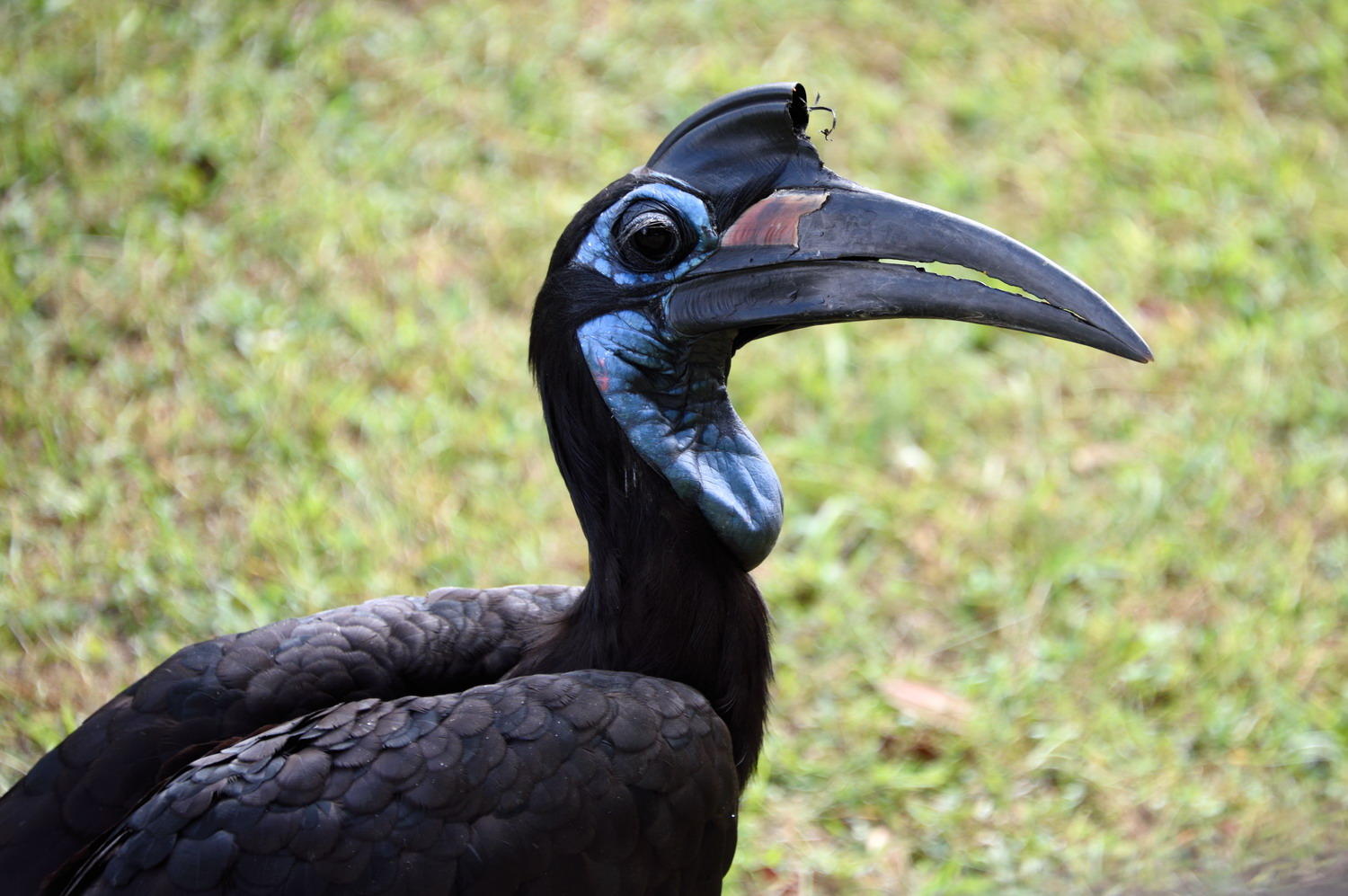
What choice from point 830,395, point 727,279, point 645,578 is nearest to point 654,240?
point 727,279

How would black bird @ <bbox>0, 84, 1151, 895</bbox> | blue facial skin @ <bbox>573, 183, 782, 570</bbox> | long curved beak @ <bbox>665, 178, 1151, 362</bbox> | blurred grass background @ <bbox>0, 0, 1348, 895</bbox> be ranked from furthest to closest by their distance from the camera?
blurred grass background @ <bbox>0, 0, 1348, 895</bbox> < blue facial skin @ <bbox>573, 183, 782, 570</bbox> < long curved beak @ <bbox>665, 178, 1151, 362</bbox> < black bird @ <bbox>0, 84, 1151, 895</bbox>

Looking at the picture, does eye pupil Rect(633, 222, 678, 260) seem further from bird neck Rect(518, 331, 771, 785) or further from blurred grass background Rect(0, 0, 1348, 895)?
blurred grass background Rect(0, 0, 1348, 895)

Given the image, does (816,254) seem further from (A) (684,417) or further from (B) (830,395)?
(B) (830,395)

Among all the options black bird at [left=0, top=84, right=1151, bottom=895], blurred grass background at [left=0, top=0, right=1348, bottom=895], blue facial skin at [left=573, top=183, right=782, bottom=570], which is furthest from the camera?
blurred grass background at [left=0, top=0, right=1348, bottom=895]

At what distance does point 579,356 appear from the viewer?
7.43 feet

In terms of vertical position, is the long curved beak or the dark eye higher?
the dark eye

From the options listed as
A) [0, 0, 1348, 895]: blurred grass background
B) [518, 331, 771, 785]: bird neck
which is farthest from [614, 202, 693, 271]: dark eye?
[0, 0, 1348, 895]: blurred grass background

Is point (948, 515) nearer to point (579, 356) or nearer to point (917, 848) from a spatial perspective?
point (917, 848)

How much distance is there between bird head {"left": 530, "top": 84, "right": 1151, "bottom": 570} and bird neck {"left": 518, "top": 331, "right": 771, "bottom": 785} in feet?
0.06

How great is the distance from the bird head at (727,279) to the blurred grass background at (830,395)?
1.23 metres

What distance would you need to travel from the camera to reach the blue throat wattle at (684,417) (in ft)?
7.36

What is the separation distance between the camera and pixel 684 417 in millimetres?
2291

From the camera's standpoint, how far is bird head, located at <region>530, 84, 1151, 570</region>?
2.17 metres

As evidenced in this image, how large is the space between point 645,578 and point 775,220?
1.96 ft
